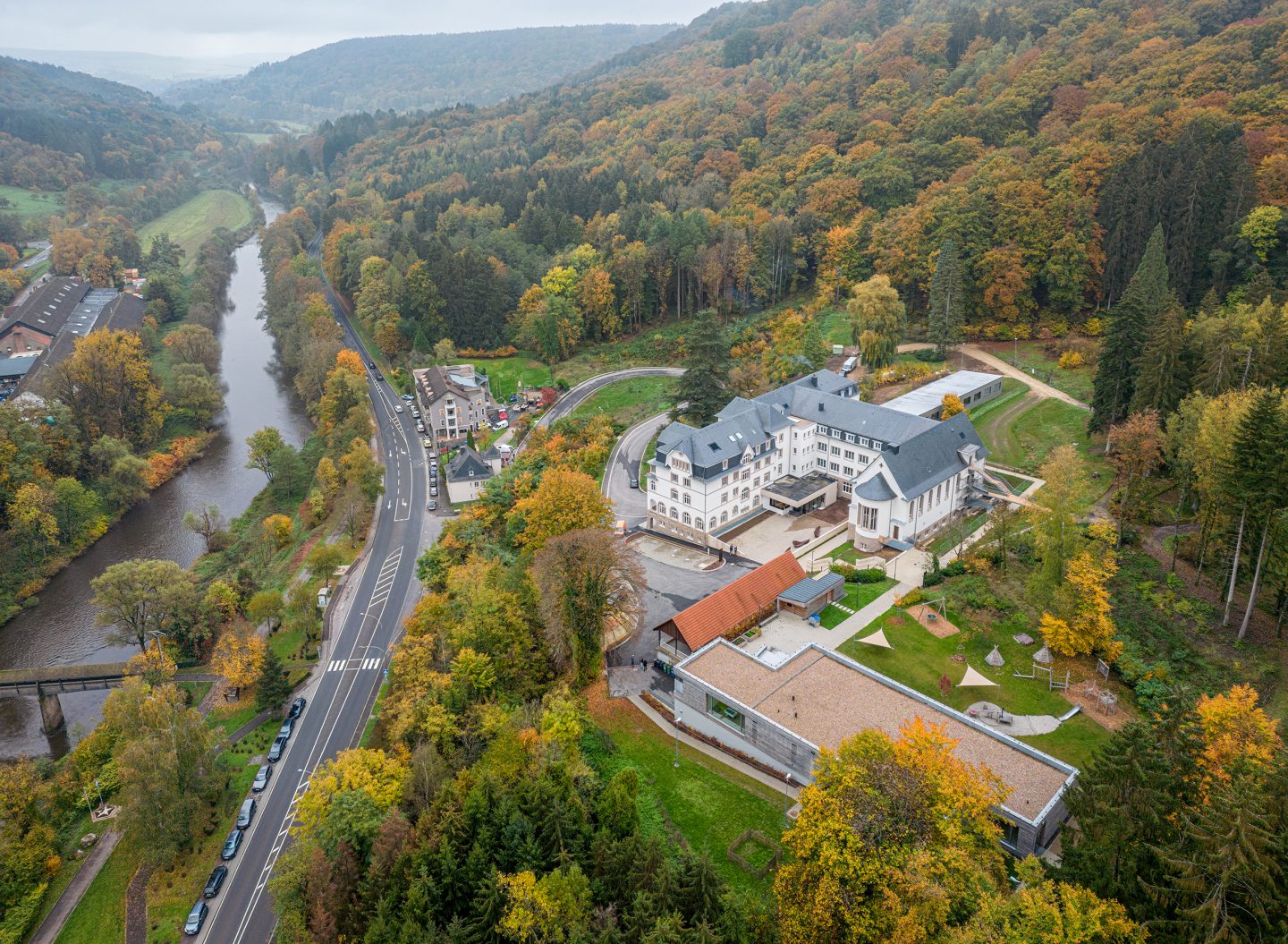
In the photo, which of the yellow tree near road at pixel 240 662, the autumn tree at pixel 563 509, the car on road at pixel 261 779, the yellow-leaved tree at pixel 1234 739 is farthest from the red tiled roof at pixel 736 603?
the yellow tree near road at pixel 240 662

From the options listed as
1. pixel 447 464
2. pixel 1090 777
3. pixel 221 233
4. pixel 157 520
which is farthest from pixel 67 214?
pixel 1090 777

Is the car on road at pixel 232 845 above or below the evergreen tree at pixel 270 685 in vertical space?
below

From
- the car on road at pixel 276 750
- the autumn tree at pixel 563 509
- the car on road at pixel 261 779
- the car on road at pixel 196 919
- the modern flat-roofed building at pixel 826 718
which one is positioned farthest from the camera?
the autumn tree at pixel 563 509

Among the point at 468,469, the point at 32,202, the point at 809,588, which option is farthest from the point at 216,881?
the point at 32,202

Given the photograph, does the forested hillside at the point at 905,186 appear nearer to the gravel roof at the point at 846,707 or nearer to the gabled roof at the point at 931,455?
the gabled roof at the point at 931,455

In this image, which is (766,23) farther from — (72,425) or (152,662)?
(152,662)

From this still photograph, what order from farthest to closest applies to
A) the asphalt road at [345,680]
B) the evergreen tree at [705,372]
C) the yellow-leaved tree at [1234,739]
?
the evergreen tree at [705,372] → the asphalt road at [345,680] → the yellow-leaved tree at [1234,739]
